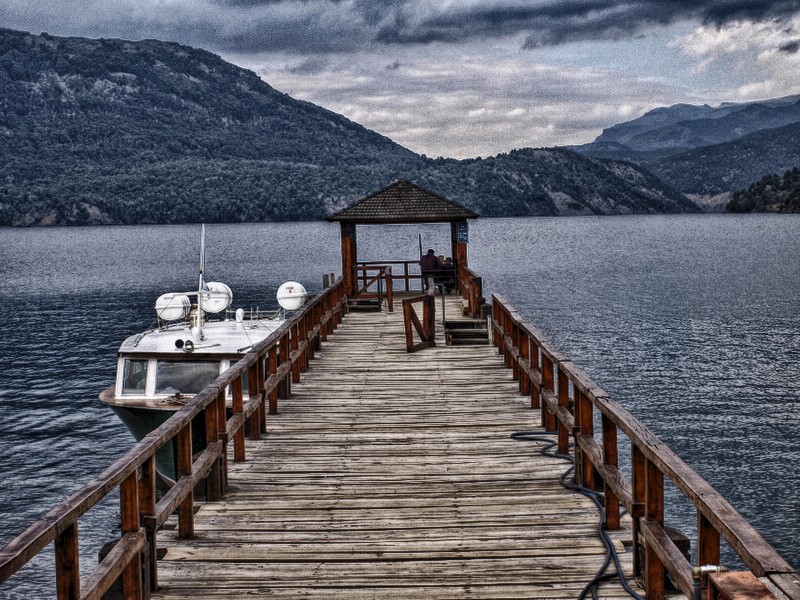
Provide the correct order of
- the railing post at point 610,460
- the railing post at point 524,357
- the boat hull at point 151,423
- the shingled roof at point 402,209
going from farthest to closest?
the shingled roof at point 402,209 → the boat hull at point 151,423 → the railing post at point 524,357 → the railing post at point 610,460

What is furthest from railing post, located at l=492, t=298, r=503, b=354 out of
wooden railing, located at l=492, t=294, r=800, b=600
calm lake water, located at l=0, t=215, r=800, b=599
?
wooden railing, located at l=492, t=294, r=800, b=600

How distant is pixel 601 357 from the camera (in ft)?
120

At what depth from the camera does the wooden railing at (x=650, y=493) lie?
3.83 meters

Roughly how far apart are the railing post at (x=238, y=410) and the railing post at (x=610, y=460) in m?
3.94

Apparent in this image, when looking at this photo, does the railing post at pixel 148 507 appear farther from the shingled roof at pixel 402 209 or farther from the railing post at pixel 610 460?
the shingled roof at pixel 402 209

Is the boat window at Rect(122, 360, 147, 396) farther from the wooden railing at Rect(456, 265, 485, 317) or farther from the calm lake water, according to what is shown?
the wooden railing at Rect(456, 265, 485, 317)

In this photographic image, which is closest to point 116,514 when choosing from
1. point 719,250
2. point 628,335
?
point 628,335

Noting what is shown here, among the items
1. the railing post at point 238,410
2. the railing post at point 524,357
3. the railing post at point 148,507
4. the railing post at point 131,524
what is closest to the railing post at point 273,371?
the railing post at point 238,410

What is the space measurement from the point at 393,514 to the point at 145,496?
101 inches

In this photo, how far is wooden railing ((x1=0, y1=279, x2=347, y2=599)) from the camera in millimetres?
4379

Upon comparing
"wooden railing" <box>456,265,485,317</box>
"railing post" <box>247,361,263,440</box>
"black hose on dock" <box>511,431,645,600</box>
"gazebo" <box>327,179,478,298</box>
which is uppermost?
"gazebo" <box>327,179,478,298</box>

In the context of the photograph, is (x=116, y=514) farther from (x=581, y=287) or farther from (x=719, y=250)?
(x=719, y=250)

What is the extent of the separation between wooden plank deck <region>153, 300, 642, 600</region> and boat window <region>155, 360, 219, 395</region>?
5.30 m

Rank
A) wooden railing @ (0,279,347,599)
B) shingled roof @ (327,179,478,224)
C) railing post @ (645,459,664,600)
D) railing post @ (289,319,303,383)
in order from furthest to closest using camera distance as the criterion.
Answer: shingled roof @ (327,179,478,224) < railing post @ (289,319,303,383) < railing post @ (645,459,664,600) < wooden railing @ (0,279,347,599)
